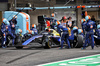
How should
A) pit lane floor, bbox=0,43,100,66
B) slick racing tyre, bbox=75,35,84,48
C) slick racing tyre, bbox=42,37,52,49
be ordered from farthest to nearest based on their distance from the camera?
slick racing tyre, bbox=75,35,84,48 < slick racing tyre, bbox=42,37,52,49 < pit lane floor, bbox=0,43,100,66

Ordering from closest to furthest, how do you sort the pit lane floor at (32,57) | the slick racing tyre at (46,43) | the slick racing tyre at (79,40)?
the pit lane floor at (32,57), the slick racing tyre at (46,43), the slick racing tyre at (79,40)

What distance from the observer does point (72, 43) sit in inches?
597

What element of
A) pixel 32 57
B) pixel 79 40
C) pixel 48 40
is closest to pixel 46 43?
pixel 48 40

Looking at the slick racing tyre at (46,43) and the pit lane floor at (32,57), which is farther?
the slick racing tyre at (46,43)

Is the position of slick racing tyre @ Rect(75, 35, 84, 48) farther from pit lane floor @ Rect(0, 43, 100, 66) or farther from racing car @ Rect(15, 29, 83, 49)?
pit lane floor @ Rect(0, 43, 100, 66)

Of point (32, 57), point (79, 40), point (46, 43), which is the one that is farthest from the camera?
point (79, 40)

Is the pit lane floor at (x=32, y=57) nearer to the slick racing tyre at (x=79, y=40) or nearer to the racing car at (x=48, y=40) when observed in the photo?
the racing car at (x=48, y=40)

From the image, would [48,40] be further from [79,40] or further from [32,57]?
[32,57]

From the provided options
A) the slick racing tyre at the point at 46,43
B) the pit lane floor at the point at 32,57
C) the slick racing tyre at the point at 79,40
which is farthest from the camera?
the slick racing tyre at the point at 79,40

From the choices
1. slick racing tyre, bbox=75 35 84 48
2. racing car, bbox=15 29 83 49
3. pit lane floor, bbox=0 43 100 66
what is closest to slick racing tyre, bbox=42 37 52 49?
racing car, bbox=15 29 83 49

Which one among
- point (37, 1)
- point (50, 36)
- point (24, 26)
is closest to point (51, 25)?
point (50, 36)

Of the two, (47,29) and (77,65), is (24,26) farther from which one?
(77,65)

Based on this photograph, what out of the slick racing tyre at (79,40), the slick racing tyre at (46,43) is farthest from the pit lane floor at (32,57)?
the slick racing tyre at (79,40)

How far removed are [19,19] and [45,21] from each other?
5.38 m
